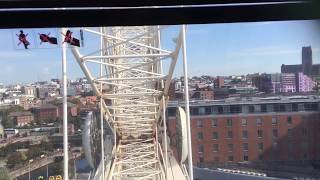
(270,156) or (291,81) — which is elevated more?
(291,81)

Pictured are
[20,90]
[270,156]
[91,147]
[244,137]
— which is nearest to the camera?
[20,90]

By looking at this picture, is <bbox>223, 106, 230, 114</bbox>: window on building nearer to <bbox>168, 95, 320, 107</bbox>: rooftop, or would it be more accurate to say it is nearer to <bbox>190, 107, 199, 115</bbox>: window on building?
<bbox>168, 95, 320, 107</bbox>: rooftop

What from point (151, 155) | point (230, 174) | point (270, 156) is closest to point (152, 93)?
point (151, 155)

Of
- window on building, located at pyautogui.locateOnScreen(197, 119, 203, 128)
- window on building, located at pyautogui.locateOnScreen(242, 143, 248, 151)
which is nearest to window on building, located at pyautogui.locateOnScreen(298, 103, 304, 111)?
window on building, located at pyautogui.locateOnScreen(242, 143, 248, 151)

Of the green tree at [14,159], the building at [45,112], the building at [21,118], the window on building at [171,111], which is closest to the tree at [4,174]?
the green tree at [14,159]

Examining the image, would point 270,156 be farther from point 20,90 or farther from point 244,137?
point 20,90

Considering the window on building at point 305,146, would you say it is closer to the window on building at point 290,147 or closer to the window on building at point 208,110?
the window on building at point 290,147

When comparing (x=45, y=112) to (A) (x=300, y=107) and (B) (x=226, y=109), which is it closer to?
(B) (x=226, y=109)
